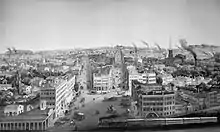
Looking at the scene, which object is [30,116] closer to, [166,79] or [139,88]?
[139,88]

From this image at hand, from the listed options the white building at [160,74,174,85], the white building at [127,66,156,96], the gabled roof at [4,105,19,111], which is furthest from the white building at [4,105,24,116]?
the white building at [160,74,174,85]

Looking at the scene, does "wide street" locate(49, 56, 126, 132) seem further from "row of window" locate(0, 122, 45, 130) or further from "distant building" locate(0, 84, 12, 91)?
"distant building" locate(0, 84, 12, 91)

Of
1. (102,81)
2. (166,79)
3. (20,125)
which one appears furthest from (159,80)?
(20,125)

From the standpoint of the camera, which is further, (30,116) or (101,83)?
(101,83)

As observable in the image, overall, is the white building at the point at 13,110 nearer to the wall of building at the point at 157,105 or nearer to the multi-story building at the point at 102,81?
the multi-story building at the point at 102,81

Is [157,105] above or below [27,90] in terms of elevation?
below

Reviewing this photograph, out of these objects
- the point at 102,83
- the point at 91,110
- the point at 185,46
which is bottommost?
the point at 91,110

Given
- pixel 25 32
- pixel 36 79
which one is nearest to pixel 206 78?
pixel 36 79
